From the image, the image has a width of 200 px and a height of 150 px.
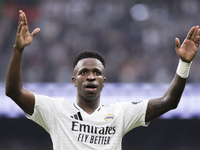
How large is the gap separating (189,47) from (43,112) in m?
1.73

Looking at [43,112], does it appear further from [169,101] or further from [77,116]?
[169,101]

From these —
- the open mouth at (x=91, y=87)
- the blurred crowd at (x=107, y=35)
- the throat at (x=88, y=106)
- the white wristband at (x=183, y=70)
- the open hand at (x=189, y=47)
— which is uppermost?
the blurred crowd at (x=107, y=35)

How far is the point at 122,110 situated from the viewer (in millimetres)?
4055

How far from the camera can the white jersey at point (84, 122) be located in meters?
3.77

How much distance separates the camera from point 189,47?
3797 mm

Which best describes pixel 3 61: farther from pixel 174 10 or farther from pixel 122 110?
pixel 122 110

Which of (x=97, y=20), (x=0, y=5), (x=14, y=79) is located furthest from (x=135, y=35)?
(x=14, y=79)

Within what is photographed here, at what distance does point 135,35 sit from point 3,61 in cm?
460

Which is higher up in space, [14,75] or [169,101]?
[14,75]

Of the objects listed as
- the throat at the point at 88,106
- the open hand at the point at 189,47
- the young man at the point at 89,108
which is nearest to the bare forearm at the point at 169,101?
the young man at the point at 89,108

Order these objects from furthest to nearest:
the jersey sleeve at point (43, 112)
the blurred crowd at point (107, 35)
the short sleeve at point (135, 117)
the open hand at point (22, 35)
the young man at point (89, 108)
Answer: the blurred crowd at point (107, 35) < the short sleeve at point (135, 117) < the jersey sleeve at point (43, 112) < the young man at point (89, 108) < the open hand at point (22, 35)

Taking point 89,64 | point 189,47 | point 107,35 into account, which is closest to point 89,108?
point 89,64

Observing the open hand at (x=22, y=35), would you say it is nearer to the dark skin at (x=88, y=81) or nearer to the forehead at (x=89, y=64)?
the dark skin at (x=88, y=81)

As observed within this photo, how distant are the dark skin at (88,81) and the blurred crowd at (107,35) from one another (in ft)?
21.8
